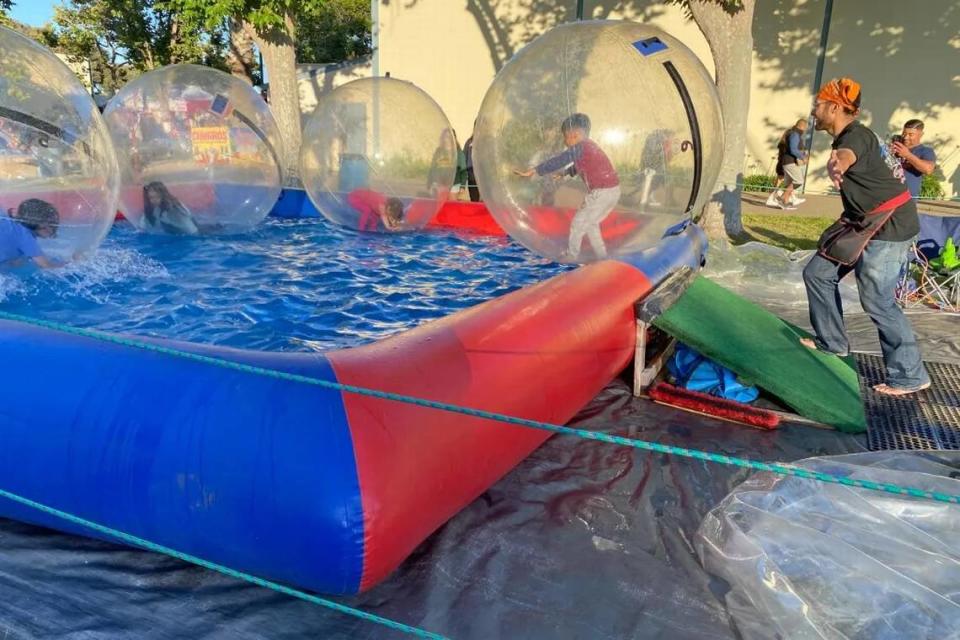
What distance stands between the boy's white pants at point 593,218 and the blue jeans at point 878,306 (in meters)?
1.27

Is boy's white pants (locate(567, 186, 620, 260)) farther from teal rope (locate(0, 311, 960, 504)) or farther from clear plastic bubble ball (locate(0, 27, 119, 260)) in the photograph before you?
clear plastic bubble ball (locate(0, 27, 119, 260))

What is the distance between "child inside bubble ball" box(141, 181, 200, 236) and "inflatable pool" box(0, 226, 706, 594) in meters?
4.00

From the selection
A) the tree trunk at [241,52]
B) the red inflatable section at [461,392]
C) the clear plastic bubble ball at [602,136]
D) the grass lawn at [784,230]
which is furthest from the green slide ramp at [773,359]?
the tree trunk at [241,52]

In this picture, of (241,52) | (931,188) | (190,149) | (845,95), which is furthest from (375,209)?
(241,52)

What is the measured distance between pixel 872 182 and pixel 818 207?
9.40 m

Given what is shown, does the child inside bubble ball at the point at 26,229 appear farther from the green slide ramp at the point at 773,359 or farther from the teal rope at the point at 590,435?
the green slide ramp at the point at 773,359

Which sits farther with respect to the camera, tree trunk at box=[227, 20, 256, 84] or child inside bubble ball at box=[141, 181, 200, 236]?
tree trunk at box=[227, 20, 256, 84]

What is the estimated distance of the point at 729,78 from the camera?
8094 millimetres

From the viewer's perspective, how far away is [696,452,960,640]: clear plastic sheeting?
6.53 ft

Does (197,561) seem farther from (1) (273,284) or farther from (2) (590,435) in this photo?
(1) (273,284)

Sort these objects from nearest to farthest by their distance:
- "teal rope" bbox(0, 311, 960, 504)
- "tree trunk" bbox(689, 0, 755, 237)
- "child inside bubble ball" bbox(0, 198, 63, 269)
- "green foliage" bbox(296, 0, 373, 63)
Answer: "teal rope" bbox(0, 311, 960, 504), "child inside bubble ball" bbox(0, 198, 63, 269), "tree trunk" bbox(689, 0, 755, 237), "green foliage" bbox(296, 0, 373, 63)

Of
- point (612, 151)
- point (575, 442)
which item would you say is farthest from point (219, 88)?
point (575, 442)

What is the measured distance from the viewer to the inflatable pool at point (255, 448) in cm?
206

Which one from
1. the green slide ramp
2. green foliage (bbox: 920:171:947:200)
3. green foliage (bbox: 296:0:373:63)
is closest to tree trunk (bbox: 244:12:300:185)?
the green slide ramp
